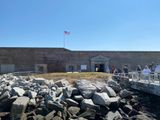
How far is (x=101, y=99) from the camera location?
15.2m

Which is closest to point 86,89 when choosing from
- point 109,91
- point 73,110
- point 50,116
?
point 109,91

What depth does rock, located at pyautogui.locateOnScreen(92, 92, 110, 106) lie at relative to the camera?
15.0 metres

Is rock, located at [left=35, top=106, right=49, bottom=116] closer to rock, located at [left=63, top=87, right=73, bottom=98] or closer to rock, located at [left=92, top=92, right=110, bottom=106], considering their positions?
rock, located at [left=63, top=87, right=73, bottom=98]

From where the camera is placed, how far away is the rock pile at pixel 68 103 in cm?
1394

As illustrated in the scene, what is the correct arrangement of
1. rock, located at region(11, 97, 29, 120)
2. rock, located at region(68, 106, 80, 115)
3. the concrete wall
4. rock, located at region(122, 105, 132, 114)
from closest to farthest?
rock, located at region(11, 97, 29, 120) < rock, located at region(68, 106, 80, 115) < rock, located at region(122, 105, 132, 114) < the concrete wall

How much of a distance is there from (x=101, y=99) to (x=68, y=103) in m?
1.73

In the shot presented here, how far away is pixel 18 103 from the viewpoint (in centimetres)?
1428

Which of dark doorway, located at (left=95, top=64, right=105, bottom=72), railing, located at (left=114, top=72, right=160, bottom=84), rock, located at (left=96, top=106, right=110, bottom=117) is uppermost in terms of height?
dark doorway, located at (left=95, top=64, right=105, bottom=72)

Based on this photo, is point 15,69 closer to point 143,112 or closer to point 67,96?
point 67,96

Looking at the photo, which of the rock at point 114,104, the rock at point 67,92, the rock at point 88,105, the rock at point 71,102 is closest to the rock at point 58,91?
the rock at point 67,92

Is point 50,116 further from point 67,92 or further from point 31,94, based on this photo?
point 31,94

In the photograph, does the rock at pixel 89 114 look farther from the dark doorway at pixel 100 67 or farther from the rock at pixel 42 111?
the dark doorway at pixel 100 67

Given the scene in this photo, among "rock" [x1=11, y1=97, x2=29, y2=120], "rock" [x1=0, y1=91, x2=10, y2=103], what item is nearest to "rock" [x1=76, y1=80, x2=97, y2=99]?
"rock" [x1=11, y1=97, x2=29, y2=120]

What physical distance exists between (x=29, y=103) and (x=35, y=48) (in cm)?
1915
